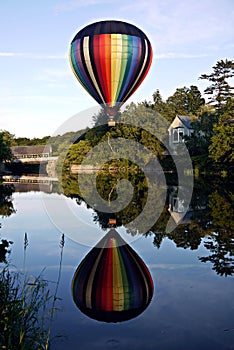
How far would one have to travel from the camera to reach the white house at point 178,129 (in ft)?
142

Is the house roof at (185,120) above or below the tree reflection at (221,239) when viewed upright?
above

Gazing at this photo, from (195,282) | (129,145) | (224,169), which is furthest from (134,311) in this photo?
(129,145)

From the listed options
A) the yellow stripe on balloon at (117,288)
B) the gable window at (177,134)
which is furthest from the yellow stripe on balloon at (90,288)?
the gable window at (177,134)

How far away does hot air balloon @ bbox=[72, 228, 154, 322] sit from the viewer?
585 centimetres

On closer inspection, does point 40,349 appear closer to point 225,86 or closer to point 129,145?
point 129,145

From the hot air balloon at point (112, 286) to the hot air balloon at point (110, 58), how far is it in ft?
52.5

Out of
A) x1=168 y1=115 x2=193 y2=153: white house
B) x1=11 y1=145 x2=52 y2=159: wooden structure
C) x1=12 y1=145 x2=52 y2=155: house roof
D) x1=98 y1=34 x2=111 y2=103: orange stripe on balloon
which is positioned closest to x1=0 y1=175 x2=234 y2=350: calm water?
x1=98 y1=34 x2=111 y2=103: orange stripe on balloon

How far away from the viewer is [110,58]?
919 inches

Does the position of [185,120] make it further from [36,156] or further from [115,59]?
[36,156]

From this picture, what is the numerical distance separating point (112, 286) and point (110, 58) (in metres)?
18.3

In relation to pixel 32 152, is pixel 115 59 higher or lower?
lower

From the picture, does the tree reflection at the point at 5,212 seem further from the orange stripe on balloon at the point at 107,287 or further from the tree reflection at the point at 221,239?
the tree reflection at the point at 221,239

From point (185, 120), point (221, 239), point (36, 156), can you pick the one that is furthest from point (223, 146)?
point (36, 156)

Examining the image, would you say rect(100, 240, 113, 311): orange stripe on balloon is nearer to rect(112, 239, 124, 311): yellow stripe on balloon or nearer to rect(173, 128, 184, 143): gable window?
rect(112, 239, 124, 311): yellow stripe on balloon
